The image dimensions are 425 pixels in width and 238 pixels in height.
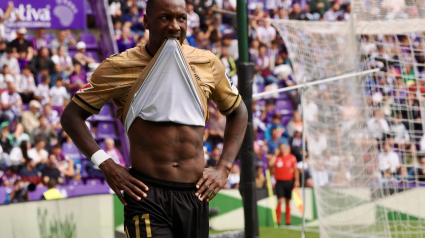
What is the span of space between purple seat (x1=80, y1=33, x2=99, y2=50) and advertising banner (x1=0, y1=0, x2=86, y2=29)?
0.30m

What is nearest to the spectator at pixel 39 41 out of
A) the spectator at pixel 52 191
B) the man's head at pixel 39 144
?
the man's head at pixel 39 144

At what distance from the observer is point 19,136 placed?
10.6 meters

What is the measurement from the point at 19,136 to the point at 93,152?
7914 mm

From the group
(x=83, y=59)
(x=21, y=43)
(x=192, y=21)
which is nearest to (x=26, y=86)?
(x=21, y=43)

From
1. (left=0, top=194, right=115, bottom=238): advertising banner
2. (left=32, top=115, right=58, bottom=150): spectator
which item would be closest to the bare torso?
(left=0, top=194, right=115, bottom=238): advertising banner

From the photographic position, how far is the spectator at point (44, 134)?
35.3ft

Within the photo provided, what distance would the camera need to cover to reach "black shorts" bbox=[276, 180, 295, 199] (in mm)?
12133

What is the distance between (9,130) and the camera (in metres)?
10.6

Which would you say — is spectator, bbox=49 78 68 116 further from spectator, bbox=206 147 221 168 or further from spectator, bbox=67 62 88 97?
spectator, bbox=206 147 221 168

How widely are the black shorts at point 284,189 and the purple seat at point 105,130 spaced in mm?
3504

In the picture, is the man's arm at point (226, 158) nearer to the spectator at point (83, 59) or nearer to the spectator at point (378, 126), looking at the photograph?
the spectator at point (378, 126)

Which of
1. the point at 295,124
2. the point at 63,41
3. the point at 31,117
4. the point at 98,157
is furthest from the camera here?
the point at 295,124

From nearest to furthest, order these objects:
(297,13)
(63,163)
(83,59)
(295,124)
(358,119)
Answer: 1. (358,119)
2. (63,163)
3. (83,59)
4. (295,124)
5. (297,13)

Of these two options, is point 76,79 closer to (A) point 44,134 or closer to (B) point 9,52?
(B) point 9,52
